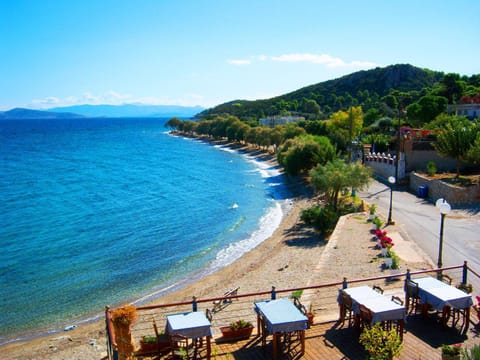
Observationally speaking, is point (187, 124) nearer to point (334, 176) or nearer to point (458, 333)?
point (334, 176)

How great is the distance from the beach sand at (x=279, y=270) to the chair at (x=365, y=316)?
756 centimetres

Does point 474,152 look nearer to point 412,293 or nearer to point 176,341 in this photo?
point 412,293

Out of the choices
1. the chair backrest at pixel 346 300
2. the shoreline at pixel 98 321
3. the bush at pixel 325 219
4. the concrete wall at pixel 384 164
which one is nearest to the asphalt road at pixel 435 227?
the bush at pixel 325 219

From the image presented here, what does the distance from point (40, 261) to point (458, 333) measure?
24.2 m

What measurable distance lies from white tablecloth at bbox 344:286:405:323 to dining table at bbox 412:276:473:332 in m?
1.30

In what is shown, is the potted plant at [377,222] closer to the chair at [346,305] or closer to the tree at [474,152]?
the tree at [474,152]

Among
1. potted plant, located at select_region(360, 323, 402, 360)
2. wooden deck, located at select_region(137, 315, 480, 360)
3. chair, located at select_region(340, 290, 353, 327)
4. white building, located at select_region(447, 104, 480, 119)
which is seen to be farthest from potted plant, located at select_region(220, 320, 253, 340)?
white building, located at select_region(447, 104, 480, 119)

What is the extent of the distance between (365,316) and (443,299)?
6.33 ft

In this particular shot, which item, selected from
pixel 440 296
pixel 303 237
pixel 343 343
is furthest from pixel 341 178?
pixel 343 343

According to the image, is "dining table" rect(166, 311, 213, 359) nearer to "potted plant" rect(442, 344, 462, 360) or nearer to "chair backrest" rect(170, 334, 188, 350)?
"chair backrest" rect(170, 334, 188, 350)

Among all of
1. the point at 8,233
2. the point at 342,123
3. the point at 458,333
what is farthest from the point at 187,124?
the point at 458,333

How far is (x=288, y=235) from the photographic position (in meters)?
29.9

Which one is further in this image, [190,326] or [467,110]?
[467,110]

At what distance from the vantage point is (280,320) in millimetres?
9125
